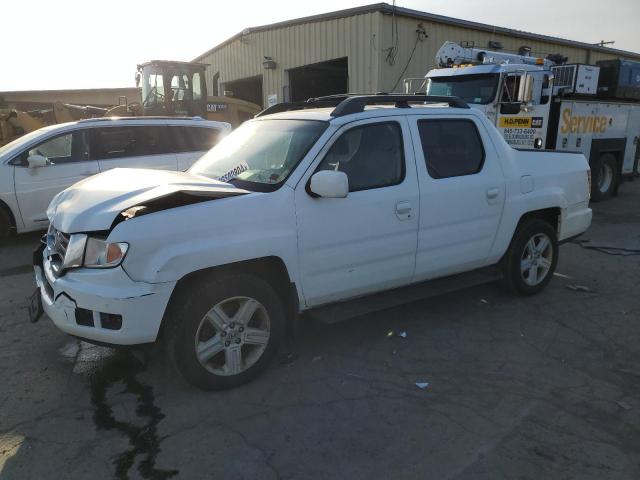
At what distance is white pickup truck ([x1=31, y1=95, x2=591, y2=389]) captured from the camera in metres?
3.02

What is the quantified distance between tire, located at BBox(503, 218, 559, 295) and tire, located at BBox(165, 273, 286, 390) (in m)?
2.55

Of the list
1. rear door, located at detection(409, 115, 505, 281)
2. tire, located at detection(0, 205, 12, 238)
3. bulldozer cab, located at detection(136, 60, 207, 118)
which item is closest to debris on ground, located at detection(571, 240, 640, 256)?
rear door, located at detection(409, 115, 505, 281)

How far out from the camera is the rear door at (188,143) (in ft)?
26.2

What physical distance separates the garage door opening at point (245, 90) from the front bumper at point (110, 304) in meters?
21.6

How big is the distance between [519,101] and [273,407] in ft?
27.7

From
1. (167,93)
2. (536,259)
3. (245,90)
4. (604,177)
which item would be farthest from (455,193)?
(245,90)

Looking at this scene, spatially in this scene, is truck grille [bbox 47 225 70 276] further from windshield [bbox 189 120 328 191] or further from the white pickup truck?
windshield [bbox 189 120 328 191]

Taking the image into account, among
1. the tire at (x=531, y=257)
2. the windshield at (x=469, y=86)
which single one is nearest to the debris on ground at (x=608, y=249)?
the tire at (x=531, y=257)

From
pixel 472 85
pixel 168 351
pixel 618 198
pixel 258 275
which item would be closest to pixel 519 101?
pixel 472 85

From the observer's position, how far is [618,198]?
1148 cm

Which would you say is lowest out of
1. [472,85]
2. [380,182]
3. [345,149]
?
[380,182]

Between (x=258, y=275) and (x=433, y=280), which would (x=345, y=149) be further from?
(x=433, y=280)

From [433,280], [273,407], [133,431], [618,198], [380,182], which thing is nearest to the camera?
[133,431]

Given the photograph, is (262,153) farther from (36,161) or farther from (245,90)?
(245,90)
